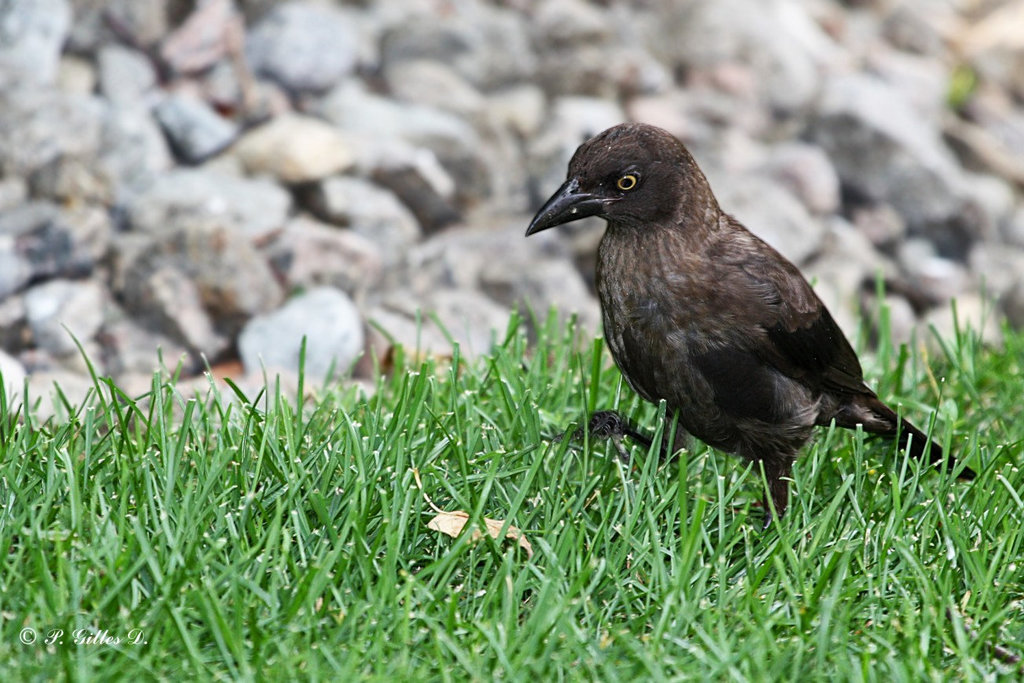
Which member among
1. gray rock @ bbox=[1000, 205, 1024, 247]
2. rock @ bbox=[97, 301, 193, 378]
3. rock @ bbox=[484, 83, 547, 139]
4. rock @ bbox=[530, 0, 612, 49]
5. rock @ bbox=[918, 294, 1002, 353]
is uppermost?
rock @ bbox=[530, 0, 612, 49]

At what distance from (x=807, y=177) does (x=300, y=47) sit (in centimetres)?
302

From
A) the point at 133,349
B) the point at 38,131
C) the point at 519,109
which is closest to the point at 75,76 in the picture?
the point at 38,131

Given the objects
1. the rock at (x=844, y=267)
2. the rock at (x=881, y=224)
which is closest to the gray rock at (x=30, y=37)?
the rock at (x=844, y=267)

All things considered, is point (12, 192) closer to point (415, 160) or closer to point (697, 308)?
point (415, 160)

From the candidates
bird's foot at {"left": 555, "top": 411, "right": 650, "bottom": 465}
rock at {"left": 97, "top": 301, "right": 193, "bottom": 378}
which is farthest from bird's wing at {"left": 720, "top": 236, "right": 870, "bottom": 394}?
rock at {"left": 97, "top": 301, "right": 193, "bottom": 378}

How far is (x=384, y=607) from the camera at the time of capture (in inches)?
106

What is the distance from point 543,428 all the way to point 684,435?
0.44m

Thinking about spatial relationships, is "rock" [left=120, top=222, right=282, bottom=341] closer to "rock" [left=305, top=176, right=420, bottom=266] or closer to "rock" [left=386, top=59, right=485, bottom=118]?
"rock" [left=305, top=176, right=420, bottom=266]

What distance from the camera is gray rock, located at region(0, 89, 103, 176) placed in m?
5.25

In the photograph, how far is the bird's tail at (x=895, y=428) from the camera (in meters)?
3.57

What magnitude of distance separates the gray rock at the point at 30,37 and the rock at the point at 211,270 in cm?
119

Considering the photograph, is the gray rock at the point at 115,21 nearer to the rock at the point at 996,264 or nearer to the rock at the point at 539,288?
the rock at the point at 539,288

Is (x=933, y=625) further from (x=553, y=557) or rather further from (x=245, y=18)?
(x=245, y=18)

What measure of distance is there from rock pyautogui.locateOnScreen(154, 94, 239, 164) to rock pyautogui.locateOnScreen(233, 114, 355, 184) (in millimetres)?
132
